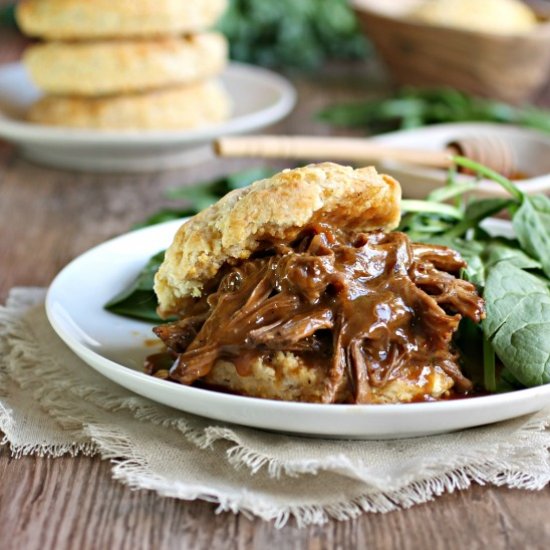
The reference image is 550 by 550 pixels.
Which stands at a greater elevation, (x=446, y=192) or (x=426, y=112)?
(x=446, y=192)

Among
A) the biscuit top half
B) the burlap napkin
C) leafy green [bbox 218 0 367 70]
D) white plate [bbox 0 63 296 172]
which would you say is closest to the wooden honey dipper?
white plate [bbox 0 63 296 172]

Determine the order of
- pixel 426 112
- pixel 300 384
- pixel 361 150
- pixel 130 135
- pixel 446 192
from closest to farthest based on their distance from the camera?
pixel 300 384 < pixel 446 192 < pixel 361 150 < pixel 130 135 < pixel 426 112

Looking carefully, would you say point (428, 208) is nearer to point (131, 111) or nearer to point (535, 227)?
point (535, 227)

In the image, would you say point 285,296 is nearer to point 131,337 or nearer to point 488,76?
point 131,337

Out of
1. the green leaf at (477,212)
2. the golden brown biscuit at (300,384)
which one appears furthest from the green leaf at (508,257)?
the golden brown biscuit at (300,384)

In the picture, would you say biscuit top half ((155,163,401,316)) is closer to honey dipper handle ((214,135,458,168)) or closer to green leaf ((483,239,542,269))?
green leaf ((483,239,542,269))

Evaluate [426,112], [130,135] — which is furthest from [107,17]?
[426,112]
